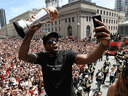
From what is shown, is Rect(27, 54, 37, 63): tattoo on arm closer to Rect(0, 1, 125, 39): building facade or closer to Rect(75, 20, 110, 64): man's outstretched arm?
Rect(75, 20, 110, 64): man's outstretched arm

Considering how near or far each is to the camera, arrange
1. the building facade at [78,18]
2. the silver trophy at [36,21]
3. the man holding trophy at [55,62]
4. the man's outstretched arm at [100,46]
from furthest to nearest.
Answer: the building facade at [78,18]
the man holding trophy at [55,62]
the silver trophy at [36,21]
the man's outstretched arm at [100,46]

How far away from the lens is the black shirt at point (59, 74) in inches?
68.6

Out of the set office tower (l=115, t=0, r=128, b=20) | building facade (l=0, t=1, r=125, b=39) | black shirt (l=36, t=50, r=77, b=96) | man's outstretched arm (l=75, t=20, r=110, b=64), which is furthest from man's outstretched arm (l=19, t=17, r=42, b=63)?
office tower (l=115, t=0, r=128, b=20)

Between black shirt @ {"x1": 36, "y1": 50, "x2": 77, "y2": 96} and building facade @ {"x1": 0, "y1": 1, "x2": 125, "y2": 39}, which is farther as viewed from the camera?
building facade @ {"x1": 0, "y1": 1, "x2": 125, "y2": 39}

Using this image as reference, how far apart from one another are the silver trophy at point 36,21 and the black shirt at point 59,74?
658 millimetres

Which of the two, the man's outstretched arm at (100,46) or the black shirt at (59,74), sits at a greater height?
the man's outstretched arm at (100,46)

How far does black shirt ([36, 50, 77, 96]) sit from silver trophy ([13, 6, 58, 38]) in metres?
0.66

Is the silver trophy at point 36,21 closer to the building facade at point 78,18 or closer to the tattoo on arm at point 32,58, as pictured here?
the tattoo on arm at point 32,58

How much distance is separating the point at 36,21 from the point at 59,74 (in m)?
0.95

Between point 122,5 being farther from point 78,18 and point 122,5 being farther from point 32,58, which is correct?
point 32,58

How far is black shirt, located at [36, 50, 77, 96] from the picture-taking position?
5.72ft

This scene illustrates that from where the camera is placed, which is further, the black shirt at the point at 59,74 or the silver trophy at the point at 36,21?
the black shirt at the point at 59,74

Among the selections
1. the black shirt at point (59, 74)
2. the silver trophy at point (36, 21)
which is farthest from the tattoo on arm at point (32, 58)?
the silver trophy at point (36, 21)

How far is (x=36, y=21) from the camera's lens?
1.57m
